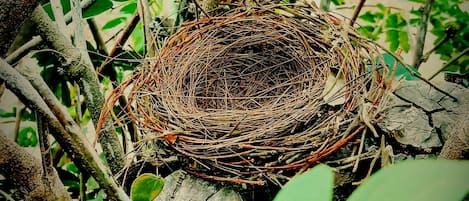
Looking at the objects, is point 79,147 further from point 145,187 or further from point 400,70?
point 400,70

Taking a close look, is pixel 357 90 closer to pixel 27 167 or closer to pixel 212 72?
pixel 212 72

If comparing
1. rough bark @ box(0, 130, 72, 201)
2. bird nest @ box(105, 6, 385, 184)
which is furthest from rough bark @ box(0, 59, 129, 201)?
bird nest @ box(105, 6, 385, 184)

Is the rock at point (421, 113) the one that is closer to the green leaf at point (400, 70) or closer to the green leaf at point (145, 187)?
the green leaf at point (400, 70)

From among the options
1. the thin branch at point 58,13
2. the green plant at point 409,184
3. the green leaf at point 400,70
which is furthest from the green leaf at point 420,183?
the green leaf at point 400,70

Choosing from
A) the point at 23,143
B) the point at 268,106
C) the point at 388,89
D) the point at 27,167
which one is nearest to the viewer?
the point at 27,167

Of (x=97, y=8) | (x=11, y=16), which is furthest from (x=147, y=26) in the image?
(x=11, y=16)

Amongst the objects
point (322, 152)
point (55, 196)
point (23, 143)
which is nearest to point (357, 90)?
point (322, 152)
